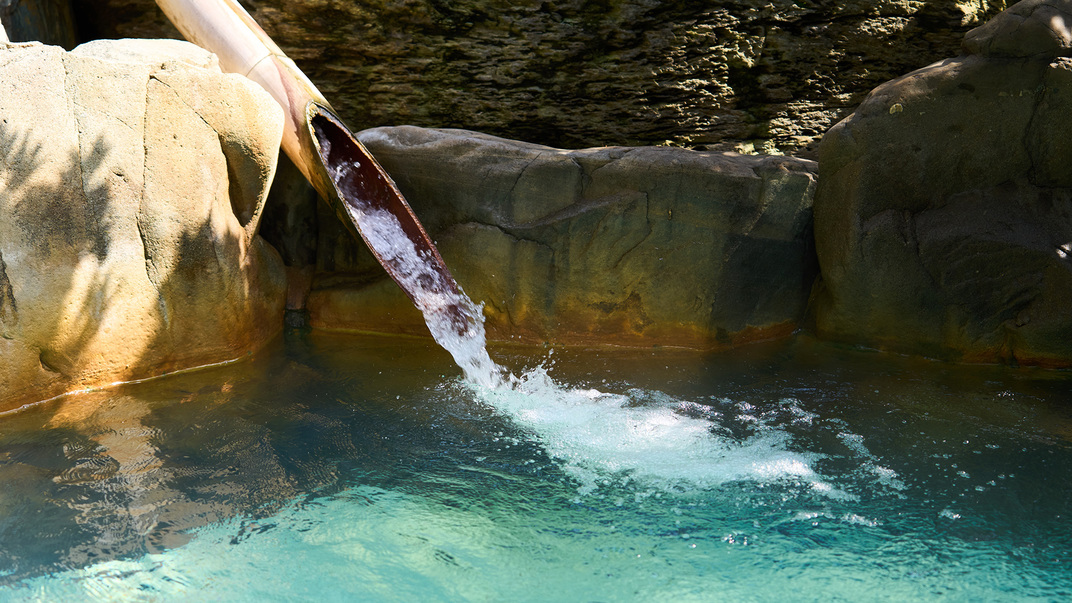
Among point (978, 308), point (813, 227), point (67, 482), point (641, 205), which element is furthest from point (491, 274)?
point (978, 308)

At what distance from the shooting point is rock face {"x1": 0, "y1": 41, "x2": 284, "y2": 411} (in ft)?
12.1

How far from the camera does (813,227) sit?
15.6 ft

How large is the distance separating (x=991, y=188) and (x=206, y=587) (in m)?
4.50

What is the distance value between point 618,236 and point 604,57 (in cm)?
291

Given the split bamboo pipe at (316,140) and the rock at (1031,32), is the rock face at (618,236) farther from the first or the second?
the rock at (1031,32)

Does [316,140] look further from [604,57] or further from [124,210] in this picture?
[604,57]

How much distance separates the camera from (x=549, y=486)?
3094 millimetres

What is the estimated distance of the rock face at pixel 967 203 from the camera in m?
4.25

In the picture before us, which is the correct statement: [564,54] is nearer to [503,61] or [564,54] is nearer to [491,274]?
[503,61]

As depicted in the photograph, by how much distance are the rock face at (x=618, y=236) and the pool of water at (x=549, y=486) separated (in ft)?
1.64

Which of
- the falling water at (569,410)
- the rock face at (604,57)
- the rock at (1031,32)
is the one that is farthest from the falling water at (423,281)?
the rock at (1031,32)

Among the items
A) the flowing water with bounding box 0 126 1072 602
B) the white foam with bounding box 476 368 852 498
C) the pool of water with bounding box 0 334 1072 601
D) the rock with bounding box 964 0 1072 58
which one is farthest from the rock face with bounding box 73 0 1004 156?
the white foam with bounding box 476 368 852 498

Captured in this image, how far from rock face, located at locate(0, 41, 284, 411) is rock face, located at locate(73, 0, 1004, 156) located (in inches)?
101

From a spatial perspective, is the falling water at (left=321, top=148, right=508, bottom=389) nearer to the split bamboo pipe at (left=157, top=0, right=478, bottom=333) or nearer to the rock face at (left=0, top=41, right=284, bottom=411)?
the split bamboo pipe at (left=157, top=0, right=478, bottom=333)
